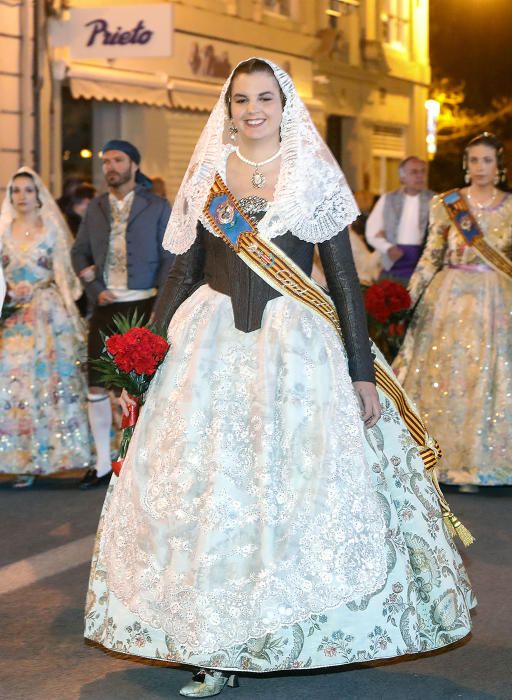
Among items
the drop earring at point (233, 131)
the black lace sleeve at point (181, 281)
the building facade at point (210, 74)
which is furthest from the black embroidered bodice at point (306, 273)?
the building facade at point (210, 74)

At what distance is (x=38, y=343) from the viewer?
1014 centimetres

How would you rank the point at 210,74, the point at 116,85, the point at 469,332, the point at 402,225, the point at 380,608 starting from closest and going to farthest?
the point at 380,608 < the point at 469,332 < the point at 402,225 < the point at 116,85 < the point at 210,74

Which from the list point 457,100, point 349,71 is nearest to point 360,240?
point 349,71

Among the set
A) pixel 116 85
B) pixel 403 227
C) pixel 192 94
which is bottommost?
pixel 403 227

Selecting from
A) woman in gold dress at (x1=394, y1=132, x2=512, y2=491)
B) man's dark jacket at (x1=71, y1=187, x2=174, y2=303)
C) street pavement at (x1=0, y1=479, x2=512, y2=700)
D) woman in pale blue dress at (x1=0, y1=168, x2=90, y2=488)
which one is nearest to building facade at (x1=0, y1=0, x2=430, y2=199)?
woman in pale blue dress at (x1=0, y1=168, x2=90, y2=488)

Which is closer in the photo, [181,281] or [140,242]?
[181,281]

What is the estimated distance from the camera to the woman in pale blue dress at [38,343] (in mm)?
10016

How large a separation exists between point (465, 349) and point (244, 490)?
474 centimetres

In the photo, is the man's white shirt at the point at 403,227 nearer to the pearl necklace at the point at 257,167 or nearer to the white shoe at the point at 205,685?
the pearl necklace at the point at 257,167

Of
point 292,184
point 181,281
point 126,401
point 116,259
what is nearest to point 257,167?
point 292,184

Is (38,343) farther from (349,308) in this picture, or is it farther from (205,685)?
(205,685)

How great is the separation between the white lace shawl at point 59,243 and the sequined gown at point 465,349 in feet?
7.02

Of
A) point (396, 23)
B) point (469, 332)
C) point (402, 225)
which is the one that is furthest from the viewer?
point (396, 23)

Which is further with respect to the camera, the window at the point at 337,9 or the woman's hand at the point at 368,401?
the window at the point at 337,9
